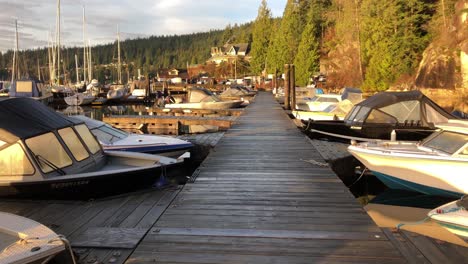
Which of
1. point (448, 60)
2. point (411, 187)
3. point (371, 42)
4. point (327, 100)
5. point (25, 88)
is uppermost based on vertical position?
point (371, 42)

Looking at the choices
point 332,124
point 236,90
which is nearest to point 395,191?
point 332,124

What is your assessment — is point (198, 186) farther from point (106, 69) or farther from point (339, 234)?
point (106, 69)

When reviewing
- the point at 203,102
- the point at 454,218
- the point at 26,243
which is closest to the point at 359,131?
the point at 454,218

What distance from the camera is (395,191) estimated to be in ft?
35.2

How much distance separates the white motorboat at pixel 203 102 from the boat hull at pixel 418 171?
18243 mm

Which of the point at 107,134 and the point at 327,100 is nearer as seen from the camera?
the point at 107,134

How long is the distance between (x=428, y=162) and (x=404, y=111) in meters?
4.77

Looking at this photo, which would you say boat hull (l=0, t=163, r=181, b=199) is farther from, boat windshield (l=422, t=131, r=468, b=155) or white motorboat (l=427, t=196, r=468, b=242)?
boat windshield (l=422, t=131, r=468, b=155)

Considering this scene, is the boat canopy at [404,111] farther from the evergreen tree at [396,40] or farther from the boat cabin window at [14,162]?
the evergreen tree at [396,40]

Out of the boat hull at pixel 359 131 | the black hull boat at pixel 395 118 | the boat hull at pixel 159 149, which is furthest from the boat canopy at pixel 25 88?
the black hull boat at pixel 395 118

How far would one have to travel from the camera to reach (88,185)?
746 centimetres

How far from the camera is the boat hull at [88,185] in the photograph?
6.99 m

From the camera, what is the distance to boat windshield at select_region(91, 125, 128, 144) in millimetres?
11712

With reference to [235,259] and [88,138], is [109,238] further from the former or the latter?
[88,138]
